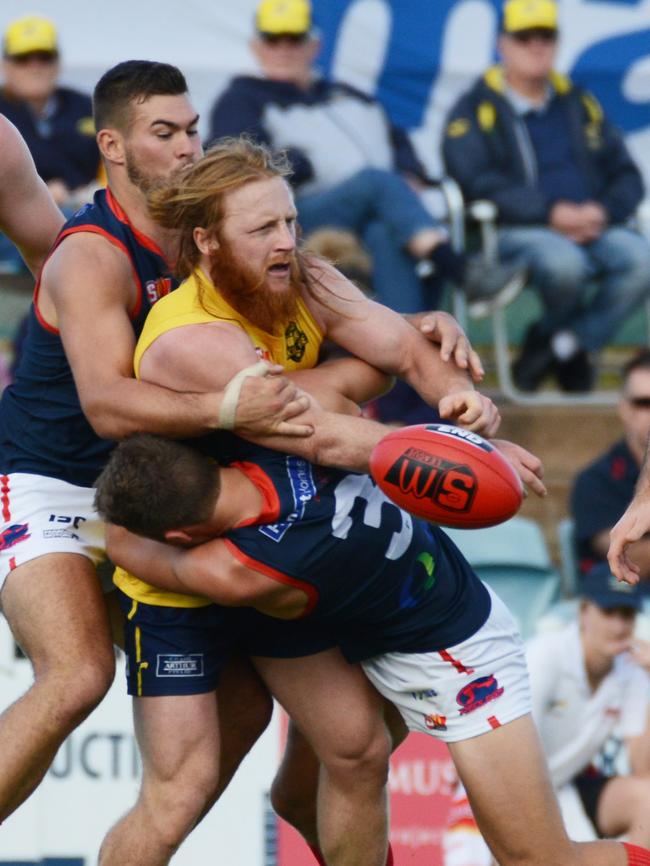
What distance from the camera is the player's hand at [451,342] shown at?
4.79 m

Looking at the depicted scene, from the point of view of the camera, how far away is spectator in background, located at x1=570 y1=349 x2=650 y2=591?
775 centimetres

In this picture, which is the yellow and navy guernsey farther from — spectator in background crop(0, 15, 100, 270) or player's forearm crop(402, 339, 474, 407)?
spectator in background crop(0, 15, 100, 270)

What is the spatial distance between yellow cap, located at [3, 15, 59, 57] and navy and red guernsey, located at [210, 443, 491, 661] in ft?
15.2

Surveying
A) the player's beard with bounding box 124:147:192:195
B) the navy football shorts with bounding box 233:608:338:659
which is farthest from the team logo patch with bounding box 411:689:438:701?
the player's beard with bounding box 124:147:192:195

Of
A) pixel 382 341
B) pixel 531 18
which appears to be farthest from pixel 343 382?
pixel 531 18

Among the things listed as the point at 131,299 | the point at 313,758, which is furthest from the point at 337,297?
the point at 313,758

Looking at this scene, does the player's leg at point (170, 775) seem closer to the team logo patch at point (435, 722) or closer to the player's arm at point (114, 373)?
the team logo patch at point (435, 722)

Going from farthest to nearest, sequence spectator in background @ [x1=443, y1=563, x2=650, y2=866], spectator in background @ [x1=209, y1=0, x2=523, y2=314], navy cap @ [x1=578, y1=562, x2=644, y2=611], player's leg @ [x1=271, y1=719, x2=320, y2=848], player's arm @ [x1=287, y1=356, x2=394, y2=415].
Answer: spectator in background @ [x1=209, y1=0, x2=523, y2=314] → navy cap @ [x1=578, y1=562, x2=644, y2=611] → spectator in background @ [x1=443, y1=563, x2=650, y2=866] → player's leg @ [x1=271, y1=719, x2=320, y2=848] → player's arm @ [x1=287, y1=356, x2=394, y2=415]

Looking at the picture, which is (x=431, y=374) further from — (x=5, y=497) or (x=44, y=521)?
(x=5, y=497)

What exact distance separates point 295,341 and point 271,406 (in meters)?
0.38

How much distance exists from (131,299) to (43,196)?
0.70m

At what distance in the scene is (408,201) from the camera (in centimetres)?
873

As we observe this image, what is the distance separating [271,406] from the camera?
4426mm

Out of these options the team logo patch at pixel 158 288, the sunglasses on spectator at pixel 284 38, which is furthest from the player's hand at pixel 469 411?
the sunglasses on spectator at pixel 284 38
